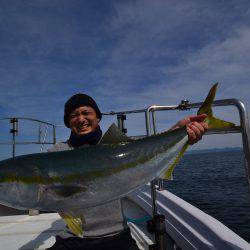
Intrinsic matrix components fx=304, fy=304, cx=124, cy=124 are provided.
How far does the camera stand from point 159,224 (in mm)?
4375

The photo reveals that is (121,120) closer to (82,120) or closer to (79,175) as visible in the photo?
(82,120)

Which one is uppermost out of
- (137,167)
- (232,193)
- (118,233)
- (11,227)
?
(137,167)

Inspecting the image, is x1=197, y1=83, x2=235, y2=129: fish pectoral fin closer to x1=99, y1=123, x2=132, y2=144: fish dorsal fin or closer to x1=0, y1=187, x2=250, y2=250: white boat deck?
x1=99, y1=123, x2=132, y2=144: fish dorsal fin

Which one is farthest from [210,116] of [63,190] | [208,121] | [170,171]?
[63,190]

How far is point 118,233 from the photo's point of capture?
158 inches

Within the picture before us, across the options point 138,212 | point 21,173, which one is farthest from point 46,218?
point 21,173

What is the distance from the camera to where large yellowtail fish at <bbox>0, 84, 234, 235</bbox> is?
118 inches

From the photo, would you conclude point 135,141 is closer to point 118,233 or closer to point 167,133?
point 167,133

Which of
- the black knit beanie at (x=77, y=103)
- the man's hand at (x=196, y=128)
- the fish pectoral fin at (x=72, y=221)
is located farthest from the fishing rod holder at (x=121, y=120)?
the fish pectoral fin at (x=72, y=221)

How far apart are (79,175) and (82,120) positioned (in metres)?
1.54

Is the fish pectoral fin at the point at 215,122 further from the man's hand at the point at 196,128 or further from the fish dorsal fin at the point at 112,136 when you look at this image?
the fish dorsal fin at the point at 112,136

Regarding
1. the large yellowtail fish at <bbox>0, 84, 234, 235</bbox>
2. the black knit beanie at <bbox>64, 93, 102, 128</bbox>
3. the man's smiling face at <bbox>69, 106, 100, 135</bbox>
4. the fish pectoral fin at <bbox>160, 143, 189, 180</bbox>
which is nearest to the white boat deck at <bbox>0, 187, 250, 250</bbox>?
the fish pectoral fin at <bbox>160, 143, 189, 180</bbox>

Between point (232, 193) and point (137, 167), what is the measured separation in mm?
31200

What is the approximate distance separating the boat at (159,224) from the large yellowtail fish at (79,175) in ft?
4.22
